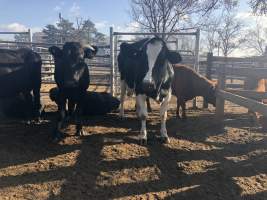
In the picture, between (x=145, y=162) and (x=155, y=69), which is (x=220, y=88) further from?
(x=145, y=162)

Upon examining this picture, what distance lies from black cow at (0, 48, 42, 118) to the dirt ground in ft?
2.60

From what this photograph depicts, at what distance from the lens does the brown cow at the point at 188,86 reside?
30.3 ft

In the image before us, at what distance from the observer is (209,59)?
11211 millimetres

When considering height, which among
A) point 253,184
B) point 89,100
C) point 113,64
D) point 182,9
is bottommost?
point 253,184

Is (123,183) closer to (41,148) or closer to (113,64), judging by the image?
(41,148)

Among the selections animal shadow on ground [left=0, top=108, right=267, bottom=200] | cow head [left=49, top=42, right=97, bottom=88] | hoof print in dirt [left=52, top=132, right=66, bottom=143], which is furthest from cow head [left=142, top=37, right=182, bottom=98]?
hoof print in dirt [left=52, top=132, right=66, bottom=143]

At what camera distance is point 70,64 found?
266 inches

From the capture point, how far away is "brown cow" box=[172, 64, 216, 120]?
30.3 ft

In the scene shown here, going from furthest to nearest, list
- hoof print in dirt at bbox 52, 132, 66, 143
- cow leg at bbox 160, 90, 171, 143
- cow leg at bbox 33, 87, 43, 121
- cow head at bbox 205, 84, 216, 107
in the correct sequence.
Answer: cow head at bbox 205, 84, 216, 107
cow leg at bbox 33, 87, 43, 121
cow leg at bbox 160, 90, 171, 143
hoof print in dirt at bbox 52, 132, 66, 143

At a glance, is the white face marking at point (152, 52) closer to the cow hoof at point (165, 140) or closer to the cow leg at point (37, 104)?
the cow hoof at point (165, 140)

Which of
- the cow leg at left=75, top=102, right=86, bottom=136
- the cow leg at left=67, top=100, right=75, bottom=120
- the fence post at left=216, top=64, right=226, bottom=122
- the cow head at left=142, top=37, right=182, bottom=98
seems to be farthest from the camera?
the fence post at left=216, top=64, right=226, bottom=122

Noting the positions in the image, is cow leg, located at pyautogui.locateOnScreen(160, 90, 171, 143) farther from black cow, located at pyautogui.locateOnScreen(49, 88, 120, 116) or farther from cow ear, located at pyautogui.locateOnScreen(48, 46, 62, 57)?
black cow, located at pyautogui.locateOnScreen(49, 88, 120, 116)

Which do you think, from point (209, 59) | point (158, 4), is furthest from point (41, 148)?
point (158, 4)

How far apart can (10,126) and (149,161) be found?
12.2 feet
